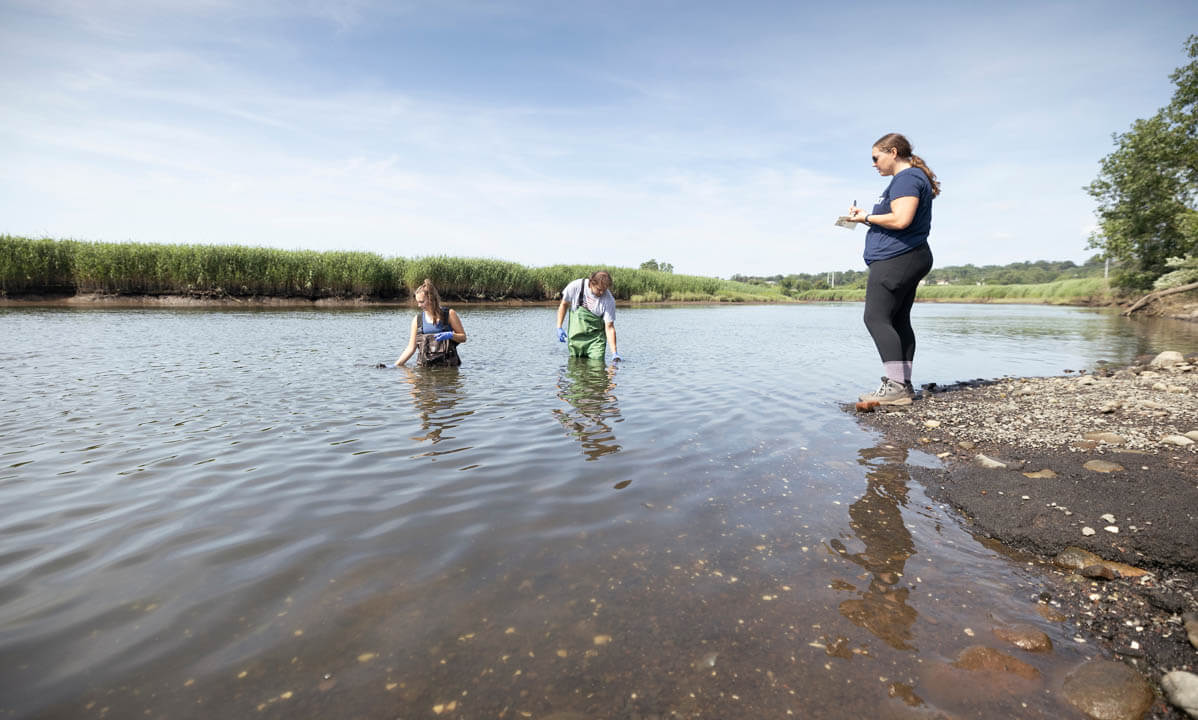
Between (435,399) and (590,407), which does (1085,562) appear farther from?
(435,399)

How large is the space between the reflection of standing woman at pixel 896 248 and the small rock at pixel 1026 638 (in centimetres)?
477

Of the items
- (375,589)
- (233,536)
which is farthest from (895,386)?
(233,536)

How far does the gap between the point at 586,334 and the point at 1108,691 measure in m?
9.22

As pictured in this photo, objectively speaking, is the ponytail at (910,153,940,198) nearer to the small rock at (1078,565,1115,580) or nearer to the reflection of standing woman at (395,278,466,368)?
the small rock at (1078,565,1115,580)

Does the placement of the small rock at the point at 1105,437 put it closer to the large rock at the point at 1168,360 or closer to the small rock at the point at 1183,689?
the small rock at the point at 1183,689

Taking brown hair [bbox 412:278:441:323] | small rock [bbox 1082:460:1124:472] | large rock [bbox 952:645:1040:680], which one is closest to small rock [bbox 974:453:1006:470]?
small rock [bbox 1082:460:1124:472]

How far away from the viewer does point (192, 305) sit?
27.9m

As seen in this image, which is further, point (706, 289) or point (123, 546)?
point (706, 289)

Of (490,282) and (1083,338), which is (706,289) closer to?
(490,282)

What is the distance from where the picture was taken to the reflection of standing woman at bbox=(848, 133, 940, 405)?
634 cm

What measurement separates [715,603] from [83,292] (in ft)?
117

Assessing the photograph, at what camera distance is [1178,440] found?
4531 mm

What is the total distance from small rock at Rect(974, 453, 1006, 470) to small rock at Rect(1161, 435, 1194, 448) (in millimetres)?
1449

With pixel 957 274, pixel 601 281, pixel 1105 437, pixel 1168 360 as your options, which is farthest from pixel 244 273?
pixel 957 274
